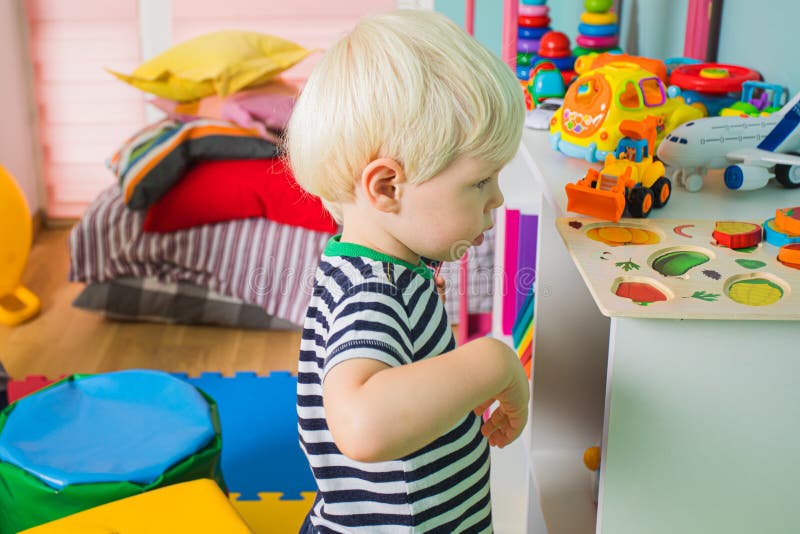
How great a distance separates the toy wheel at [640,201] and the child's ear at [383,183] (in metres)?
0.33

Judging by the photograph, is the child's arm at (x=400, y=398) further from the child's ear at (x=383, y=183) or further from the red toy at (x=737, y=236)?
the red toy at (x=737, y=236)

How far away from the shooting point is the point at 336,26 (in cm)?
308

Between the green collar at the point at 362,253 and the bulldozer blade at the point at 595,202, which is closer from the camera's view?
the green collar at the point at 362,253

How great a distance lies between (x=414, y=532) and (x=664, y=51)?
1.42 meters

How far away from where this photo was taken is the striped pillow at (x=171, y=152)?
2326mm

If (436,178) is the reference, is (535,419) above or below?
below

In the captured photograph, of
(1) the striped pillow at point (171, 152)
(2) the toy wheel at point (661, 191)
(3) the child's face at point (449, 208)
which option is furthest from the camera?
(1) the striped pillow at point (171, 152)

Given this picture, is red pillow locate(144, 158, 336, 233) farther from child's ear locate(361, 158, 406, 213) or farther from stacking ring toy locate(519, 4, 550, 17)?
child's ear locate(361, 158, 406, 213)

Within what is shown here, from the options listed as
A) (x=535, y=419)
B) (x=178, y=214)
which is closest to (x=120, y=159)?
(x=178, y=214)

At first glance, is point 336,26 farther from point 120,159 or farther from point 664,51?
point 664,51

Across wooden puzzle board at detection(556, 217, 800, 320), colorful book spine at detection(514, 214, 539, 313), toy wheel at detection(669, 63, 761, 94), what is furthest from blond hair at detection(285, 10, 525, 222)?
colorful book spine at detection(514, 214, 539, 313)

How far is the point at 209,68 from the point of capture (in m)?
2.57

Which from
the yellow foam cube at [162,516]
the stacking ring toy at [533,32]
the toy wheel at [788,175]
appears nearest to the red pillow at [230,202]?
the stacking ring toy at [533,32]

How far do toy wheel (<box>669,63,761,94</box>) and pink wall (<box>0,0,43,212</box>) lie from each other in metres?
2.24
